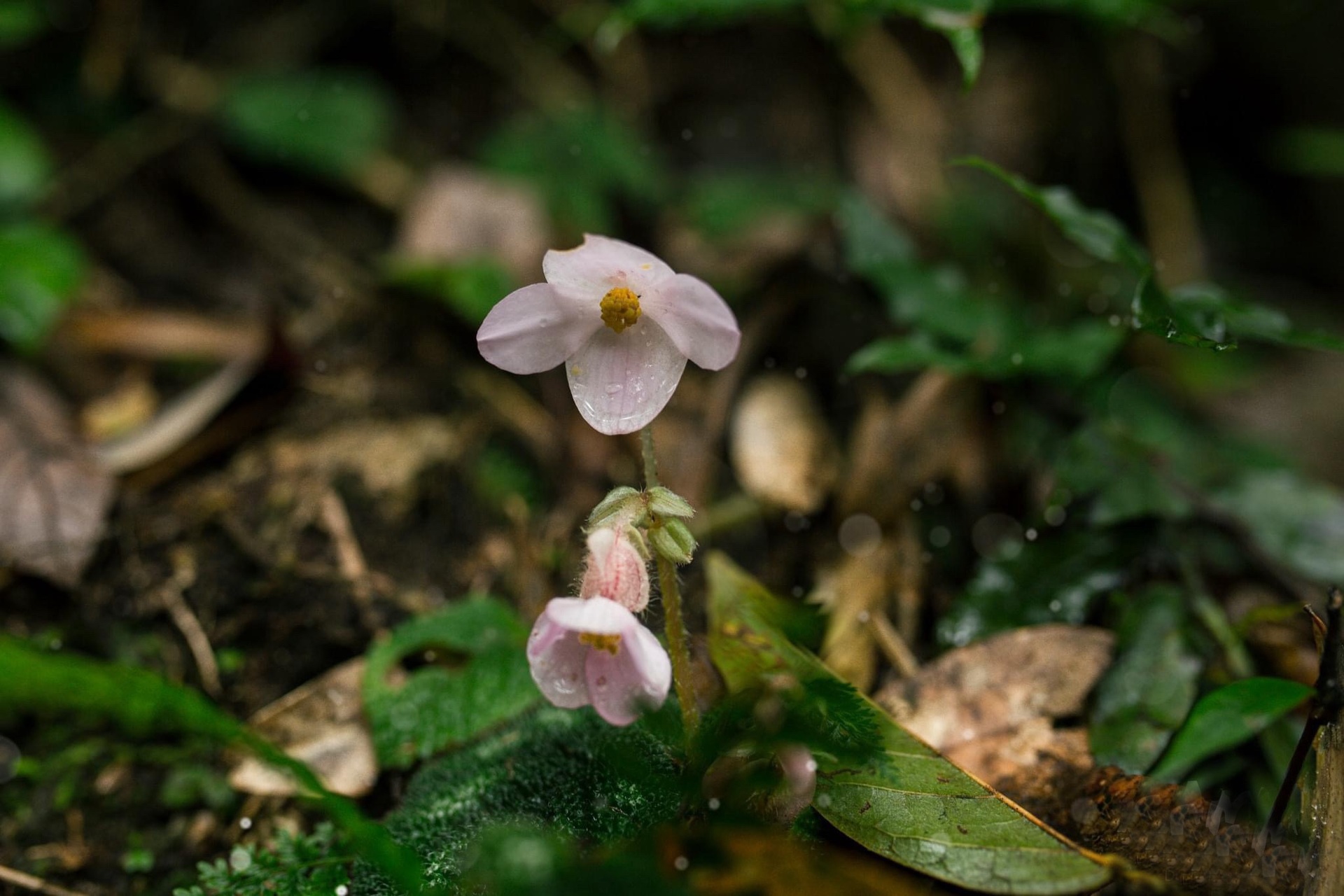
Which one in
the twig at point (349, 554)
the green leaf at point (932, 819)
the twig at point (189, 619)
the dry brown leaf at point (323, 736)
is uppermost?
the green leaf at point (932, 819)

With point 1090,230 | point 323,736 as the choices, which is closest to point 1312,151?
point 1090,230

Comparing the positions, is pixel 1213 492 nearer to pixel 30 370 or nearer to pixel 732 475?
pixel 732 475

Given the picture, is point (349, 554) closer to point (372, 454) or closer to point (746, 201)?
point (372, 454)

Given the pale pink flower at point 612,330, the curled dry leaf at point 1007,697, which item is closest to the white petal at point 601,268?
the pale pink flower at point 612,330

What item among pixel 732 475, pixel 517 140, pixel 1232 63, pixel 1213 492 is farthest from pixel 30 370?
pixel 1232 63

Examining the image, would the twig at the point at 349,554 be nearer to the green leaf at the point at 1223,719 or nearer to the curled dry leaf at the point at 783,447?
the curled dry leaf at the point at 783,447

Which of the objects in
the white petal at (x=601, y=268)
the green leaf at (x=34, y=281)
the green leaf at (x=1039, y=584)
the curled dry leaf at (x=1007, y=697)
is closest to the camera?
the white petal at (x=601, y=268)
